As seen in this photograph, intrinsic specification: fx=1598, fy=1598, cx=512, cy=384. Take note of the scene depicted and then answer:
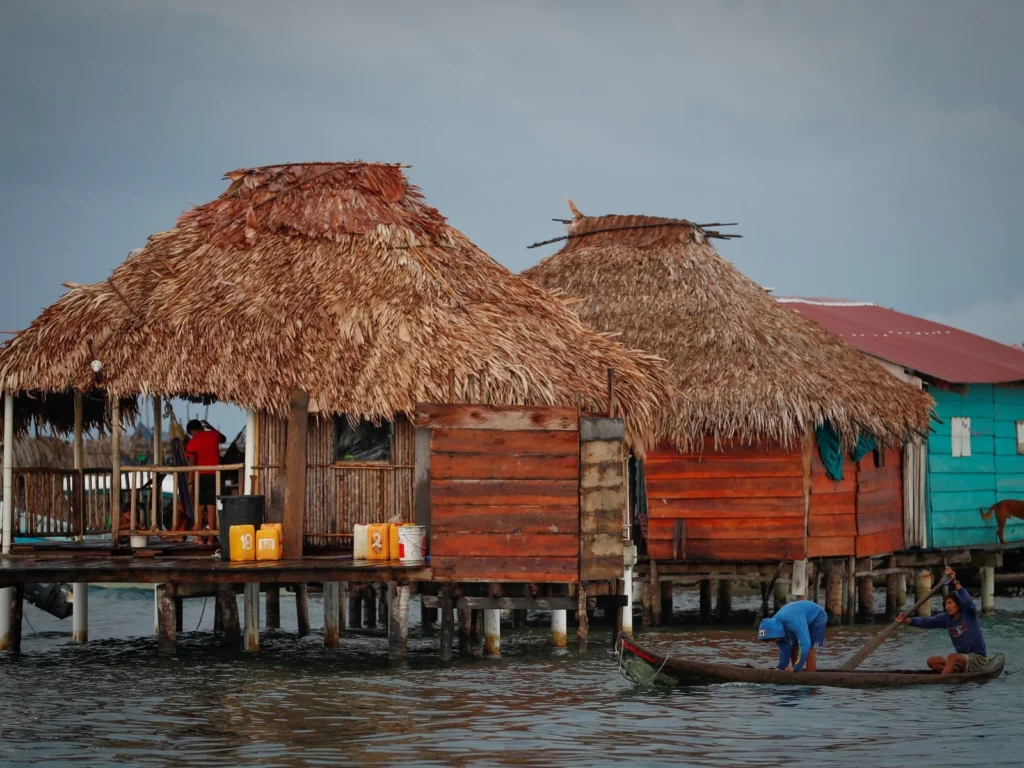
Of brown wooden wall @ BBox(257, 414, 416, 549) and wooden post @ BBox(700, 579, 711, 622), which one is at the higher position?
brown wooden wall @ BBox(257, 414, 416, 549)

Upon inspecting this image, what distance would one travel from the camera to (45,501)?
21.0 meters

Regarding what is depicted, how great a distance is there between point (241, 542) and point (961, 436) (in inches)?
595

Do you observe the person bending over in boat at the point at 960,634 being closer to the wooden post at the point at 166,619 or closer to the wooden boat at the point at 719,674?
the wooden boat at the point at 719,674

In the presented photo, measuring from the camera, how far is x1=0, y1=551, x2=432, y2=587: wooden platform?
1847cm

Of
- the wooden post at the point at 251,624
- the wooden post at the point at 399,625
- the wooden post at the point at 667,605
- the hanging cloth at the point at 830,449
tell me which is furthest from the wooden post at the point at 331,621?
the hanging cloth at the point at 830,449

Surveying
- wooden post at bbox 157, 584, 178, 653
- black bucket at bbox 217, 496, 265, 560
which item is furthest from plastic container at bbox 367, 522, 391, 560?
wooden post at bbox 157, 584, 178, 653

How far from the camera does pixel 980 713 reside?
15.9 meters

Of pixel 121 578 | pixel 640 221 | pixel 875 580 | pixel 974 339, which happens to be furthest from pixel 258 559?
pixel 974 339

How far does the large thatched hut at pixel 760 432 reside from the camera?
80.6 feet

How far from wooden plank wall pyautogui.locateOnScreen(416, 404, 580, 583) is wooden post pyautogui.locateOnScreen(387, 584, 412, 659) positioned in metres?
0.54

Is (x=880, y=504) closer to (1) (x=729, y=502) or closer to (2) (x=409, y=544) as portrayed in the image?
(1) (x=729, y=502)

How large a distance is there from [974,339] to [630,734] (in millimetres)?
22120

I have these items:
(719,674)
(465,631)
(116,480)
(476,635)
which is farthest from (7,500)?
(719,674)

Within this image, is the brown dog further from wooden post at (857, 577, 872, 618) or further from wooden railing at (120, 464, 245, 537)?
wooden railing at (120, 464, 245, 537)
